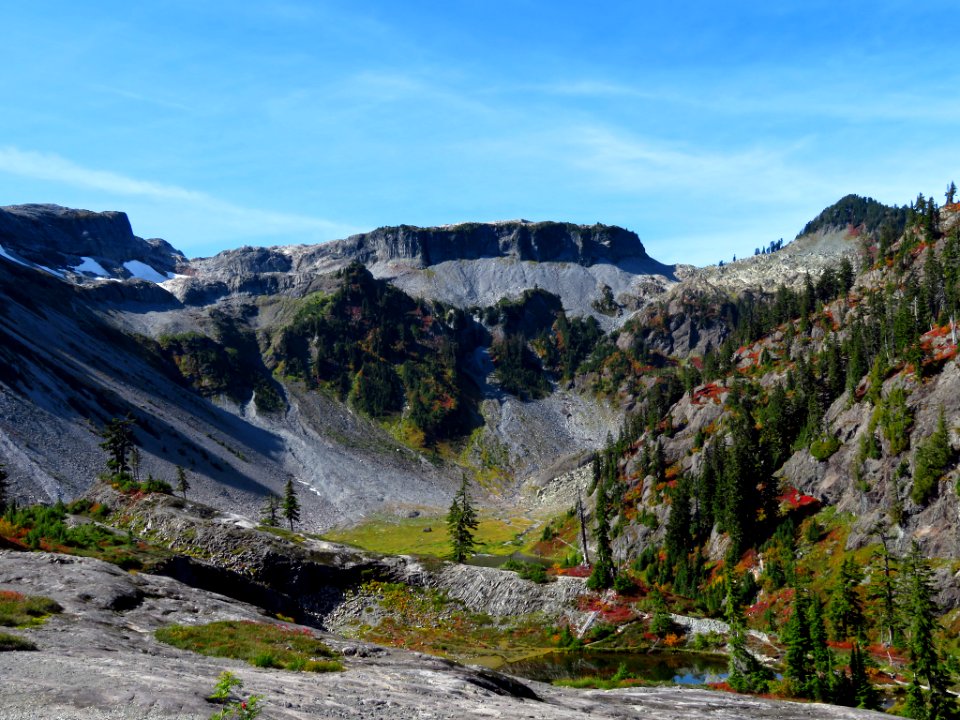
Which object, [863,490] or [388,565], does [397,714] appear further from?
[863,490]

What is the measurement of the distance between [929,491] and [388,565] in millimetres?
73075

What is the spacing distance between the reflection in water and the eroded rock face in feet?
52.4

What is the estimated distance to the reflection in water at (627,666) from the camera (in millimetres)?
62156

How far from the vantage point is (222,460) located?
183250 mm

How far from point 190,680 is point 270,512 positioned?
129579 mm

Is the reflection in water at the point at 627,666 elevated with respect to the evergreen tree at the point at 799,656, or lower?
lower

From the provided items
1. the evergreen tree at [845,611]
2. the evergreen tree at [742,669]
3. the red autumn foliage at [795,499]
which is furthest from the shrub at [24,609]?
the red autumn foliage at [795,499]

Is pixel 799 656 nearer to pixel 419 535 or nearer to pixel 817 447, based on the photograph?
pixel 817 447

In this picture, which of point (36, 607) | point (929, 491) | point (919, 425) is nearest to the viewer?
point (36, 607)

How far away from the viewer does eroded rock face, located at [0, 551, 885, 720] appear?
Answer: 21406 mm

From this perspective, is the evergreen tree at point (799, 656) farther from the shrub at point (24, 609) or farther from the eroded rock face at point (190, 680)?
the shrub at point (24, 609)

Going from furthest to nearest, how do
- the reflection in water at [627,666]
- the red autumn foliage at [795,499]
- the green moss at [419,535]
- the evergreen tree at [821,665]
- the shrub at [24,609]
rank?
the green moss at [419,535] < the red autumn foliage at [795,499] < the reflection in water at [627,666] < the evergreen tree at [821,665] < the shrub at [24,609]

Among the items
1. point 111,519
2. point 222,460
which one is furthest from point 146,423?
point 111,519

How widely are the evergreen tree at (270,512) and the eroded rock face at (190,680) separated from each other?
278 ft
